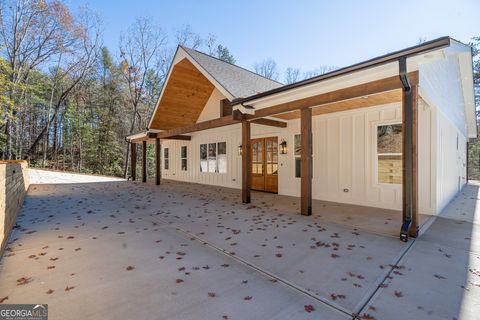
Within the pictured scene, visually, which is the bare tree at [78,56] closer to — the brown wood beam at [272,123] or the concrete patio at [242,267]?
the concrete patio at [242,267]

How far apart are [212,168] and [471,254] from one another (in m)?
9.44

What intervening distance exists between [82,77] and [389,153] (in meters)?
24.2

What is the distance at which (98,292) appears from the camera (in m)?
2.22

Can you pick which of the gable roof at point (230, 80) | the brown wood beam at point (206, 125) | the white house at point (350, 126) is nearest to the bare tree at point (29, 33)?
the brown wood beam at point (206, 125)

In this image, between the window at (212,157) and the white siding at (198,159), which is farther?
the window at (212,157)

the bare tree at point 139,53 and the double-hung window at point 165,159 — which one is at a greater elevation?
the bare tree at point 139,53

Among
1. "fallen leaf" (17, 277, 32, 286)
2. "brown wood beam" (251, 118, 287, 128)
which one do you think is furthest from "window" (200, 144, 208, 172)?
"fallen leaf" (17, 277, 32, 286)

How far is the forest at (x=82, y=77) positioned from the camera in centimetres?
1554

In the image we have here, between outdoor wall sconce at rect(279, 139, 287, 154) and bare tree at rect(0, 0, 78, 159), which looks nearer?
outdoor wall sconce at rect(279, 139, 287, 154)

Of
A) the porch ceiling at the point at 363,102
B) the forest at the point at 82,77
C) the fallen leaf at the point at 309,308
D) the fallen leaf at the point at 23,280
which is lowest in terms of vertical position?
the fallen leaf at the point at 309,308

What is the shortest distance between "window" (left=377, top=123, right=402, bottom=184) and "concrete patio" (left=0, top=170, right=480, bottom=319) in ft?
4.12

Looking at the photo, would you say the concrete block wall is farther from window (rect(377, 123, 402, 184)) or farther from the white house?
window (rect(377, 123, 402, 184))

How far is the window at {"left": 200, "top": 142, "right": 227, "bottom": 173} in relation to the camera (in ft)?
35.0

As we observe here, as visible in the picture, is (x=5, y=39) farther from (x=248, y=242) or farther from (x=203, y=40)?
(x=248, y=242)
